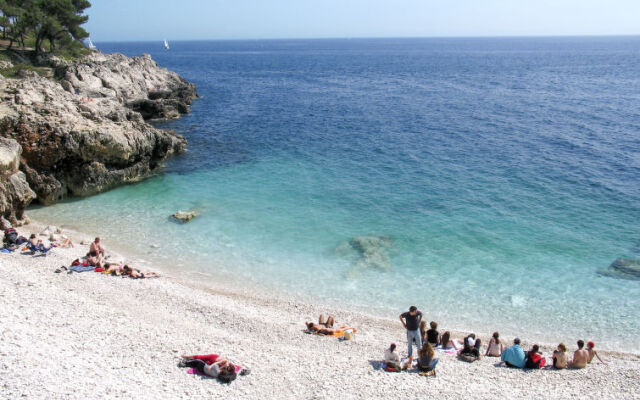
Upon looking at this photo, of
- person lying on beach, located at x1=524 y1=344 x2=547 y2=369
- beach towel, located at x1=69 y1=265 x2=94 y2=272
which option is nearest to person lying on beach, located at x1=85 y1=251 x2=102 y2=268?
beach towel, located at x1=69 y1=265 x2=94 y2=272

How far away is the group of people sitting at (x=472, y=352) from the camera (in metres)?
14.8

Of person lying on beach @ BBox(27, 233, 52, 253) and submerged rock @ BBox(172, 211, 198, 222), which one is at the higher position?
submerged rock @ BBox(172, 211, 198, 222)

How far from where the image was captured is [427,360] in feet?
48.1

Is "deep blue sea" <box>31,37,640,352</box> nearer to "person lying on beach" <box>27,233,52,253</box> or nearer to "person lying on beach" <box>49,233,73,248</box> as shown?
"person lying on beach" <box>49,233,73,248</box>

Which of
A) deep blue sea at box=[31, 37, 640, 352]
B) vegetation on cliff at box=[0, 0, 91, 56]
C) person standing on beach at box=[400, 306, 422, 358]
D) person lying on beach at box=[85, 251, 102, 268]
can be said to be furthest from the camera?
vegetation on cliff at box=[0, 0, 91, 56]

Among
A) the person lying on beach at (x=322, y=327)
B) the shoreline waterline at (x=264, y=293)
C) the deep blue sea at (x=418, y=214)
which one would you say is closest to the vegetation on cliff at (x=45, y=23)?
the deep blue sea at (x=418, y=214)

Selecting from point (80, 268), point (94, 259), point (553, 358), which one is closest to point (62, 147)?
point (94, 259)

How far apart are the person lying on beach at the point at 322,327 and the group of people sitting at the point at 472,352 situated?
2750mm

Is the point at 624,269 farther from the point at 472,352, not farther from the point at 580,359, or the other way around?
the point at 472,352

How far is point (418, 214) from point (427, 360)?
14.9 m

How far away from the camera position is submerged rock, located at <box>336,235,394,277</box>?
23.0 meters

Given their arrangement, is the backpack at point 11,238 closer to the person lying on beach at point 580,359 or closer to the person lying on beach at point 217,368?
the person lying on beach at point 217,368

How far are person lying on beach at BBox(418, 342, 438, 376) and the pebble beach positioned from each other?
33 cm

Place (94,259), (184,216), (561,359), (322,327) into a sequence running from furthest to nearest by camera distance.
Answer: (184,216) < (94,259) < (322,327) < (561,359)
